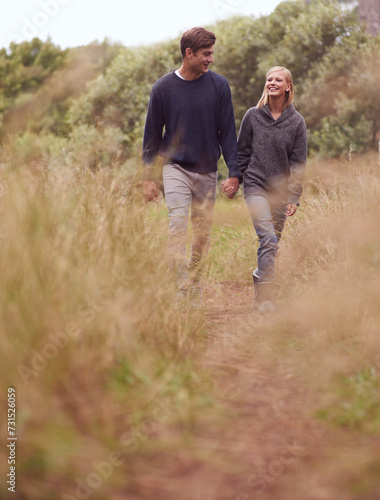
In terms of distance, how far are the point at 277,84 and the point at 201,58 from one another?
2.15 ft

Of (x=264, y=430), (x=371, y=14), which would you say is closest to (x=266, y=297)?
(x=264, y=430)

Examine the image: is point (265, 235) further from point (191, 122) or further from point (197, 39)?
point (197, 39)

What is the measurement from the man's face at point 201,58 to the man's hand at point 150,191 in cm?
97

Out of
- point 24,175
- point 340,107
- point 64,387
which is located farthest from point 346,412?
point 340,107

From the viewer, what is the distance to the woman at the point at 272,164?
4.57 m

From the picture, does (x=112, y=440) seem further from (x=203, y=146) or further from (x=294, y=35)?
(x=294, y=35)

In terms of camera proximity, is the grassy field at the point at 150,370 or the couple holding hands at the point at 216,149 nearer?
the grassy field at the point at 150,370

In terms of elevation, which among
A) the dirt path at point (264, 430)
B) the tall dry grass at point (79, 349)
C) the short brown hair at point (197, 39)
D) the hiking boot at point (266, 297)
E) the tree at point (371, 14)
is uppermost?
the tree at point (371, 14)

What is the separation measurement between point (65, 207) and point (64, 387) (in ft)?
3.39

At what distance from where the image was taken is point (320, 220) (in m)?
4.91

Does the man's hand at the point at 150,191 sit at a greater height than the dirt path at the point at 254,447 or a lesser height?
greater

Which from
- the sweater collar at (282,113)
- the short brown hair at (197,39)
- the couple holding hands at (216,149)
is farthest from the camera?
the sweater collar at (282,113)

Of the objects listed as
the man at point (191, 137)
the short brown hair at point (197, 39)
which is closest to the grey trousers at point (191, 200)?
the man at point (191, 137)

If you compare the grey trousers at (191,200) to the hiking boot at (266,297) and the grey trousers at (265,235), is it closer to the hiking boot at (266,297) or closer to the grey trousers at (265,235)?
the grey trousers at (265,235)
